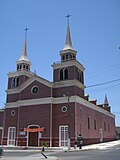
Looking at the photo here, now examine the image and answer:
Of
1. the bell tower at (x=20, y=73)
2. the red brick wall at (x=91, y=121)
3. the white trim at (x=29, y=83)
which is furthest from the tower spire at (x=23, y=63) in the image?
the red brick wall at (x=91, y=121)

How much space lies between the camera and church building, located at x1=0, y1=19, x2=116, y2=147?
121 ft

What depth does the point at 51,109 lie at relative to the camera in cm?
3797

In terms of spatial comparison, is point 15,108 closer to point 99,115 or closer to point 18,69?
point 18,69

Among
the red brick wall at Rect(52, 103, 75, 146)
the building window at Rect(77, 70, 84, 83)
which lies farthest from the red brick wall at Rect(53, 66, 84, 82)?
the red brick wall at Rect(52, 103, 75, 146)

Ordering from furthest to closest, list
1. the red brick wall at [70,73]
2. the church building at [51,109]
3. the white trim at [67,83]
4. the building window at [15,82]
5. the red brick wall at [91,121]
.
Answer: the building window at [15,82] < the red brick wall at [70,73] < the white trim at [67,83] < the red brick wall at [91,121] < the church building at [51,109]

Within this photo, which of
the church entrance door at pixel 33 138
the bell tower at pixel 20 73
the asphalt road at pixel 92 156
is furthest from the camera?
the bell tower at pixel 20 73

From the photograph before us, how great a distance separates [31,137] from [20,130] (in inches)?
94.3

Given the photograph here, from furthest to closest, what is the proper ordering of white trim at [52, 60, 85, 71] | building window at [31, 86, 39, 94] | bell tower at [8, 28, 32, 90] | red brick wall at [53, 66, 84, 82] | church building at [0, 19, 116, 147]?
bell tower at [8, 28, 32, 90]
building window at [31, 86, 39, 94]
white trim at [52, 60, 85, 71]
red brick wall at [53, 66, 84, 82]
church building at [0, 19, 116, 147]

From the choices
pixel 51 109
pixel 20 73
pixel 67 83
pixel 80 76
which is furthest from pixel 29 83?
pixel 80 76

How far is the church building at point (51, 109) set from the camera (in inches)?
1451

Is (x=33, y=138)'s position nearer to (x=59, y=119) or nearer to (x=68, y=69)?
(x=59, y=119)

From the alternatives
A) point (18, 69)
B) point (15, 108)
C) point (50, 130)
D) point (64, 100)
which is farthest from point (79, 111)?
point (18, 69)

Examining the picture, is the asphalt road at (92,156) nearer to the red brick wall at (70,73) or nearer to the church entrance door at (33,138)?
the church entrance door at (33,138)

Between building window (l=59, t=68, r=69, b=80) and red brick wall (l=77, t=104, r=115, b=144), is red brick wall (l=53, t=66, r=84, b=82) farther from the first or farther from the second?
red brick wall (l=77, t=104, r=115, b=144)
